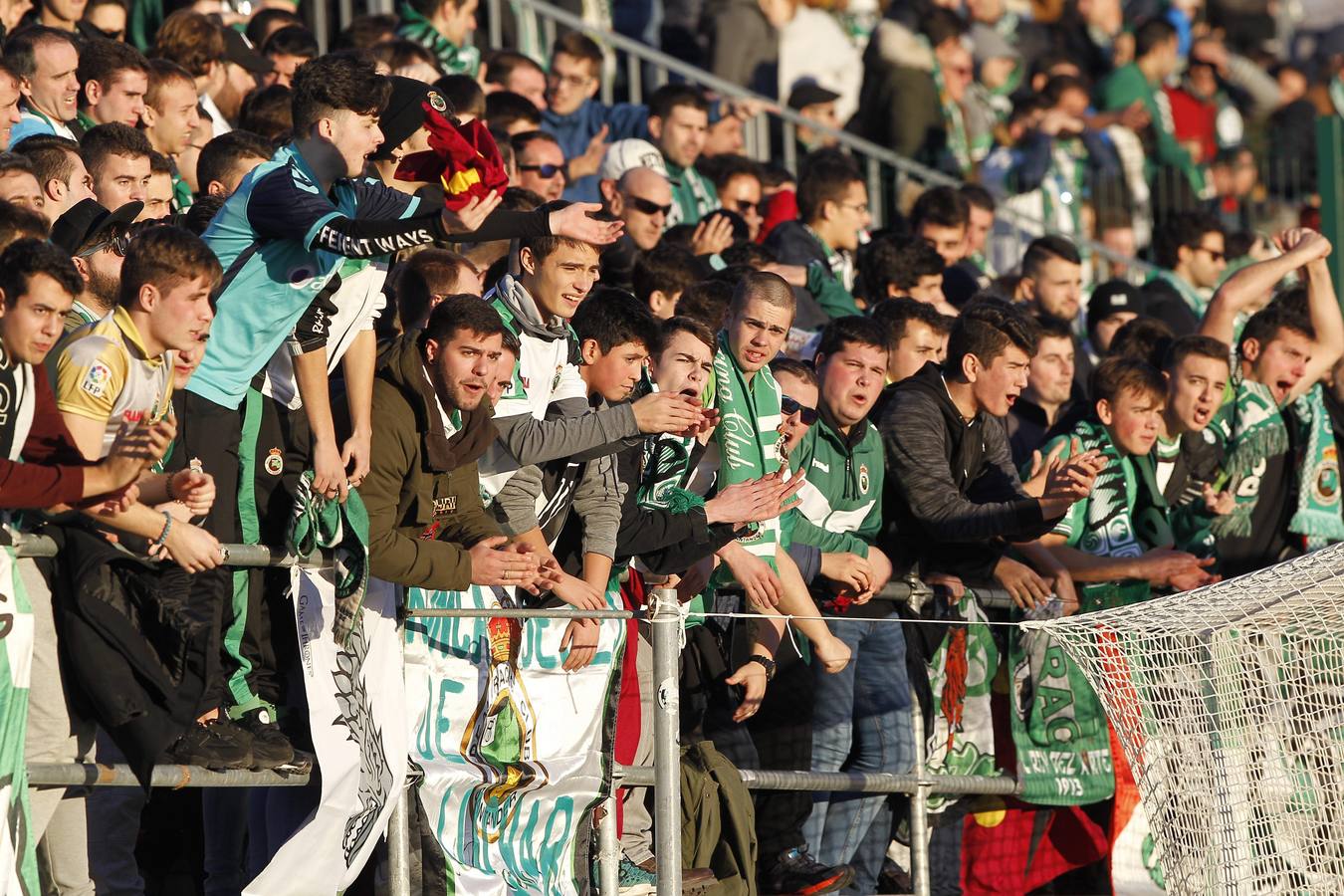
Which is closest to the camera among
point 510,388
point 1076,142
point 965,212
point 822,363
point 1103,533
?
point 510,388

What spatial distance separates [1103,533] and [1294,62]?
1380 cm

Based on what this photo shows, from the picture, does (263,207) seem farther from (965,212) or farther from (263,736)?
(965,212)

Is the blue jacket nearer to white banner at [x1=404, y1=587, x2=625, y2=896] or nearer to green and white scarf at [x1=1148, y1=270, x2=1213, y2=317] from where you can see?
green and white scarf at [x1=1148, y1=270, x2=1213, y2=317]

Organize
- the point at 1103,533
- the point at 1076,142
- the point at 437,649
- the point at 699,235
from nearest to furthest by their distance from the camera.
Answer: the point at 437,649, the point at 1103,533, the point at 699,235, the point at 1076,142

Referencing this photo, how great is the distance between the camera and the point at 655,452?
734 cm

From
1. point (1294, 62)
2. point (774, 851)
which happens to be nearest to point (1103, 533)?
point (774, 851)

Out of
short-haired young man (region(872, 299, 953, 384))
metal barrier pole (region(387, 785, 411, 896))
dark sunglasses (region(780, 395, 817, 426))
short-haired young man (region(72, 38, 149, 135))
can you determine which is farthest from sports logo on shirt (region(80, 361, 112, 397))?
short-haired young man (region(872, 299, 953, 384))

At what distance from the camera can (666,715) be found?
6.19 meters

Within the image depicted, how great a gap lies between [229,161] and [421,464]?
177 cm

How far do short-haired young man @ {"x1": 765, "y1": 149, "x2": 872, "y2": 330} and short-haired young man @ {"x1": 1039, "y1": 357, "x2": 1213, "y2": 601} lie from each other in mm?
1910

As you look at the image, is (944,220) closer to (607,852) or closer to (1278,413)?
(1278,413)

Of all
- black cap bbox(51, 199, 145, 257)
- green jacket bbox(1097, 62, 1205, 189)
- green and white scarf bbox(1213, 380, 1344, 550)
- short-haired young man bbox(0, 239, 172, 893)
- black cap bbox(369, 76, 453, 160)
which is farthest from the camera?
green jacket bbox(1097, 62, 1205, 189)

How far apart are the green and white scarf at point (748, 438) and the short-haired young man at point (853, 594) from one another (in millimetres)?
356

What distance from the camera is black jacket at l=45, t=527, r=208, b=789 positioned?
18.3 ft
